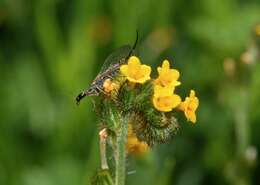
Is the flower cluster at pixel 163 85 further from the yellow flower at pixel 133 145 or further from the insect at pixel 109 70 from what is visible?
the yellow flower at pixel 133 145

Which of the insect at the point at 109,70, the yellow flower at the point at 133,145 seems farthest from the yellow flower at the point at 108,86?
the yellow flower at the point at 133,145

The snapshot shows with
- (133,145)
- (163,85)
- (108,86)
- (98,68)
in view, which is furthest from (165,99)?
(98,68)

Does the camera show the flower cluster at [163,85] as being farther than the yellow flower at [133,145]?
No

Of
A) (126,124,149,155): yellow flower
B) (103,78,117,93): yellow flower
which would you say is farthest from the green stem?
(126,124,149,155): yellow flower

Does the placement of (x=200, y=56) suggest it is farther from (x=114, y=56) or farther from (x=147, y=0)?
(x=114, y=56)

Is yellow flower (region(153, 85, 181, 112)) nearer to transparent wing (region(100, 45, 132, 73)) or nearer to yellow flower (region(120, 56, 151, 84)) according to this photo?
yellow flower (region(120, 56, 151, 84))

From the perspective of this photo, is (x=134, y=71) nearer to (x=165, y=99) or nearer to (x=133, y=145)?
(x=165, y=99)
